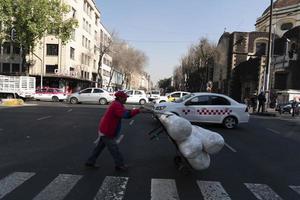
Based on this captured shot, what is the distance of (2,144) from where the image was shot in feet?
37.8

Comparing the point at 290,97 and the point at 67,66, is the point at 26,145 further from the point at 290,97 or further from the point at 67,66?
the point at 67,66

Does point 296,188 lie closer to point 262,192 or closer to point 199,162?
point 262,192

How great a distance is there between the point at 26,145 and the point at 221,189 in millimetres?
6141

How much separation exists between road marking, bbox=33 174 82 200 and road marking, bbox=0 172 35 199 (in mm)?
531

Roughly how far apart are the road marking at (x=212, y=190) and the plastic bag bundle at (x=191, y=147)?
0.55m

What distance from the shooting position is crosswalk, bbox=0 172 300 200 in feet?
21.8

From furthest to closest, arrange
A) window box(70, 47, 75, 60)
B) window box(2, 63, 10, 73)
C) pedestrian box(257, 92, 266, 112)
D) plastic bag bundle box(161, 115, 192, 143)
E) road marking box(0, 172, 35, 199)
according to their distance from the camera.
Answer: window box(70, 47, 75, 60) < window box(2, 63, 10, 73) < pedestrian box(257, 92, 266, 112) < plastic bag bundle box(161, 115, 192, 143) < road marking box(0, 172, 35, 199)

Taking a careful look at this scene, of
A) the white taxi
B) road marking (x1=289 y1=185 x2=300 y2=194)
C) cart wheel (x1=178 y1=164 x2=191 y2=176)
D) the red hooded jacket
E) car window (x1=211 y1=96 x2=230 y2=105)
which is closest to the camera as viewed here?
road marking (x1=289 y1=185 x2=300 y2=194)

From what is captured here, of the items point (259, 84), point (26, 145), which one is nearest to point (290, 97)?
point (259, 84)

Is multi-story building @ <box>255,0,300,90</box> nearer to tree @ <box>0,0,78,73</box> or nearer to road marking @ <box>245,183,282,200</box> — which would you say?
tree @ <box>0,0,78,73</box>

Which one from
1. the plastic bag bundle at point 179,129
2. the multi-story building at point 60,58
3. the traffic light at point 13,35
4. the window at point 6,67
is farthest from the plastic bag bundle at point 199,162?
the window at point 6,67

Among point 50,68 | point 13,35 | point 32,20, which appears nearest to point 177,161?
point 32,20

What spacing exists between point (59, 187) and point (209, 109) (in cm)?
1184

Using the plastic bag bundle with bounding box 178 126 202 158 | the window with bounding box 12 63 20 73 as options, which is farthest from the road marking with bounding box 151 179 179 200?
the window with bounding box 12 63 20 73
